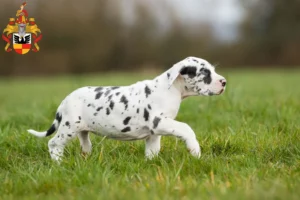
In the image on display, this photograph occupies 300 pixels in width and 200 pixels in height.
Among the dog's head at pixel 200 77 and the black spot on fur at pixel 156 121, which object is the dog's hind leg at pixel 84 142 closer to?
the black spot on fur at pixel 156 121

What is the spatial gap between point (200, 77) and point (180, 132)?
0.53 metres

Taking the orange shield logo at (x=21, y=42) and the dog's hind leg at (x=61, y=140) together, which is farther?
the orange shield logo at (x=21, y=42)

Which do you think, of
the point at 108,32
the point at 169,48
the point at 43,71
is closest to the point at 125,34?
the point at 108,32

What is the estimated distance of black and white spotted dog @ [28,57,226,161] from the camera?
12.6ft

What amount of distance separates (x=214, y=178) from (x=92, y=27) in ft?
93.5

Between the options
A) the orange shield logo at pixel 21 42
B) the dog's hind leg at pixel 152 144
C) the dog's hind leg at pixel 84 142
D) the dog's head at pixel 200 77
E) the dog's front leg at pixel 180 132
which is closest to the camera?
the dog's front leg at pixel 180 132

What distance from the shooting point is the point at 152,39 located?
32.9 m

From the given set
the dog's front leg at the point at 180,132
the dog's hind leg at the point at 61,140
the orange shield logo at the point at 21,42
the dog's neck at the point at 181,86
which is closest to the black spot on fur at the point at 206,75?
the dog's neck at the point at 181,86

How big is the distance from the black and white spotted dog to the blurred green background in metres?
26.1

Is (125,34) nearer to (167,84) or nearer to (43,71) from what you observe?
(43,71)

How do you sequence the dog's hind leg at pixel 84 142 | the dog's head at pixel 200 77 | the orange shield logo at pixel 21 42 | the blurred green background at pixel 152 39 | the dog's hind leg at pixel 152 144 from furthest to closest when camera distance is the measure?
the blurred green background at pixel 152 39, the orange shield logo at pixel 21 42, the dog's hind leg at pixel 84 142, the dog's hind leg at pixel 152 144, the dog's head at pixel 200 77

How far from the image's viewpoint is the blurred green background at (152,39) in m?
30.2

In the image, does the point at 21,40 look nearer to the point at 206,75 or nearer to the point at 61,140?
the point at 61,140

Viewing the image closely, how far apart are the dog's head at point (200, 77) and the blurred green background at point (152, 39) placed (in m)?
26.4
